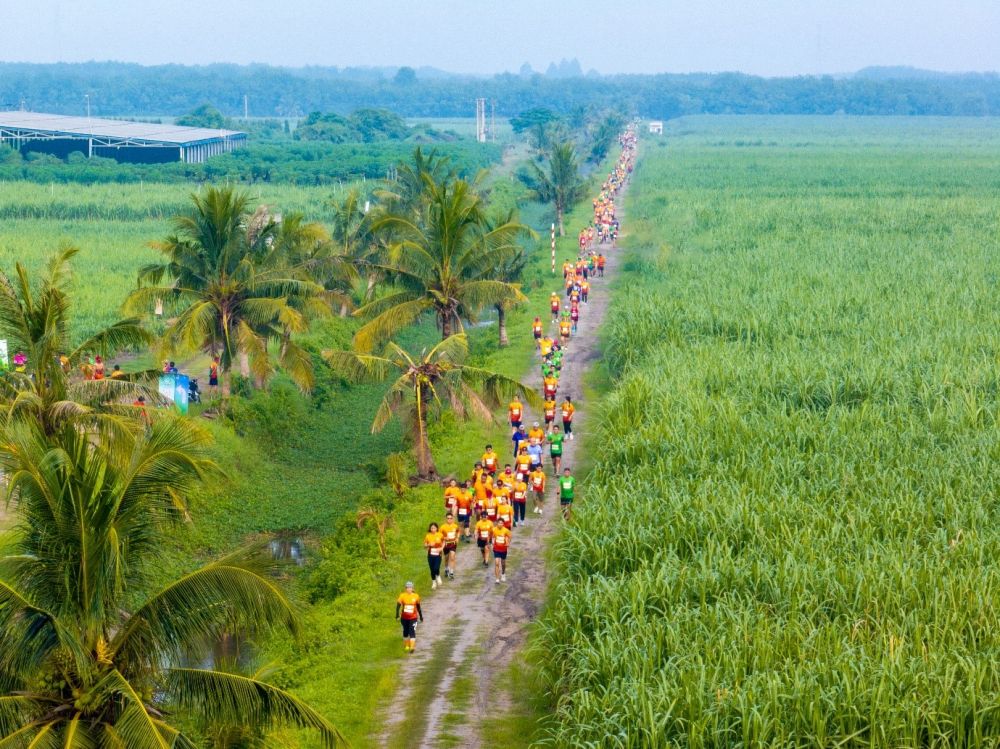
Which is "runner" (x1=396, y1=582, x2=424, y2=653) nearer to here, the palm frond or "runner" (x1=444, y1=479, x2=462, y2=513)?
"runner" (x1=444, y1=479, x2=462, y2=513)

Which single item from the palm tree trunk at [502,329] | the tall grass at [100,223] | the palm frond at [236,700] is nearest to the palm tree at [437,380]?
the palm tree trunk at [502,329]

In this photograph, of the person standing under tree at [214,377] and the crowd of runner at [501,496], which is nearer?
the crowd of runner at [501,496]

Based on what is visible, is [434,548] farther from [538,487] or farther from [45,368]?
[45,368]

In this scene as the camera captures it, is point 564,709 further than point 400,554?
No

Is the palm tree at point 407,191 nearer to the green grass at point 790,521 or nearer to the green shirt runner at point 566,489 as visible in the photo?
the green grass at point 790,521

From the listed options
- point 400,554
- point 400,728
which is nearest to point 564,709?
point 400,728

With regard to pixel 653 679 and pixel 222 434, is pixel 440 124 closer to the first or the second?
pixel 222 434

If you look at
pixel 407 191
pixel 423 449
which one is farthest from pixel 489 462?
pixel 407 191
